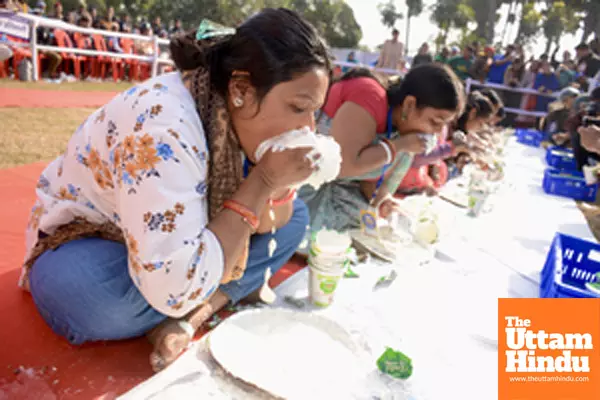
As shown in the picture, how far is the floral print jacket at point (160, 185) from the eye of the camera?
1.04 meters

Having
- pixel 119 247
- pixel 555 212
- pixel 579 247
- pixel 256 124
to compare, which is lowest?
pixel 555 212

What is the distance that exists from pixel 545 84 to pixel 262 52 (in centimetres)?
1262

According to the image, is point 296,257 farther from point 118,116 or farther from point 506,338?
point 118,116

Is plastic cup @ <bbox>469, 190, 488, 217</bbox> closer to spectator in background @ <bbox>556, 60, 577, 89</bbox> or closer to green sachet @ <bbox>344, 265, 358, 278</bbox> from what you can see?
green sachet @ <bbox>344, 265, 358, 278</bbox>

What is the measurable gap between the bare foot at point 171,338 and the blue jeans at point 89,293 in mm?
53

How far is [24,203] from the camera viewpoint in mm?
2486

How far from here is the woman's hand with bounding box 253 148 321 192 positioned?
1.20 meters

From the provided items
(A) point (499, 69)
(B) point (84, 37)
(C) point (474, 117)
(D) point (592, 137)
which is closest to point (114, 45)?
(B) point (84, 37)

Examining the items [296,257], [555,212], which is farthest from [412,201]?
[555,212]

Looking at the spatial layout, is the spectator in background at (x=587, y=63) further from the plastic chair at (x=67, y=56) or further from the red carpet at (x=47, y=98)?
the plastic chair at (x=67, y=56)

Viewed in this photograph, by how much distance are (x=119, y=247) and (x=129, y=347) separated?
38 cm

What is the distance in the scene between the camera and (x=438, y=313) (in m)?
1.85

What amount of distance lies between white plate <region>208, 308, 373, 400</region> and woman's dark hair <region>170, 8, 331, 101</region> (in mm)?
784

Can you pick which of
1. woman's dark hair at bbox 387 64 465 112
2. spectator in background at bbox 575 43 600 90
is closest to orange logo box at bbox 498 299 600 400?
woman's dark hair at bbox 387 64 465 112
